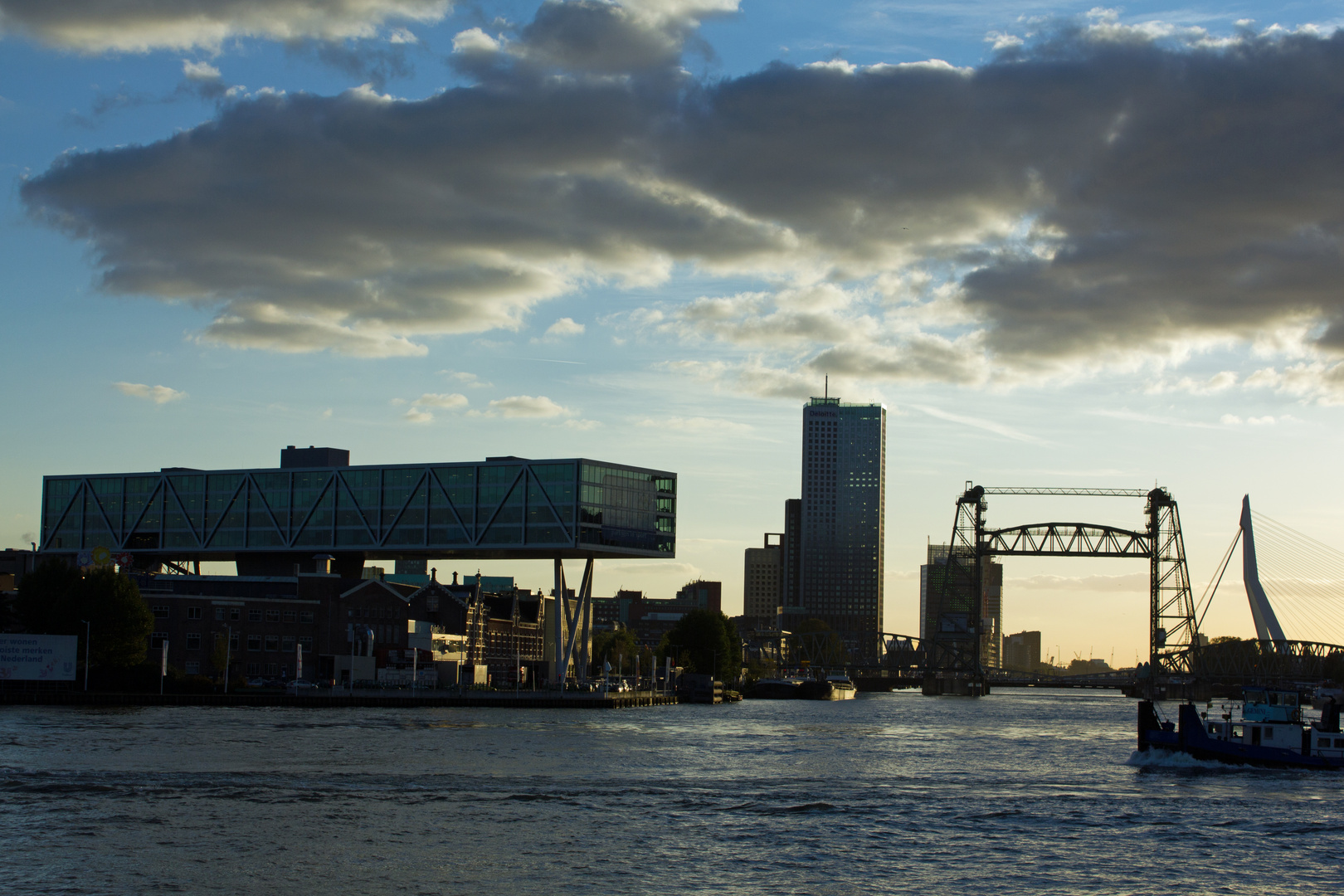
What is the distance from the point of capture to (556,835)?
46.8 metres

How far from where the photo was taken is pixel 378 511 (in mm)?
153250

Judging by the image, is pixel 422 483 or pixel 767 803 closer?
pixel 767 803

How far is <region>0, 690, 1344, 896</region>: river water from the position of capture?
132 ft

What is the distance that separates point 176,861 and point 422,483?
111891 millimetres

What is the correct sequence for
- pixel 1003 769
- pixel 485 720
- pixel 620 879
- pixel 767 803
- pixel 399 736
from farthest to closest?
1. pixel 485 720
2. pixel 399 736
3. pixel 1003 769
4. pixel 767 803
5. pixel 620 879

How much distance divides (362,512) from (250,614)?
59.2 ft

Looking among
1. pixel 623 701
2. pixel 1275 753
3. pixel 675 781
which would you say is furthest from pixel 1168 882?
pixel 623 701

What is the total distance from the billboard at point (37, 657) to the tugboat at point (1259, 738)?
249ft

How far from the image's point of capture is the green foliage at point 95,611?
116 metres

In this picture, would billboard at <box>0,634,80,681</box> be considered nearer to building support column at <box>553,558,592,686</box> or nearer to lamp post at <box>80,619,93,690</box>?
lamp post at <box>80,619,93,690</box>

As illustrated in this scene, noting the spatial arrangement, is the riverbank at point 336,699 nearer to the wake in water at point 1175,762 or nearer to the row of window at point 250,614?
the row of window at point 250,614

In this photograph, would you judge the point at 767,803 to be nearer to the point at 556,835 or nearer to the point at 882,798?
the point at 882,798

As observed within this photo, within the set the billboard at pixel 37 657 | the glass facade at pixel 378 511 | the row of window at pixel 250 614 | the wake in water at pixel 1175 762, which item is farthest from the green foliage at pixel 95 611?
the wake in water at pixel 1175 762

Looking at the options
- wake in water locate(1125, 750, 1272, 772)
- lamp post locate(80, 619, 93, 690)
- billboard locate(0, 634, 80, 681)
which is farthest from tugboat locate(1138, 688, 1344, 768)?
lamp post locate(80, 619, 93, 690)
